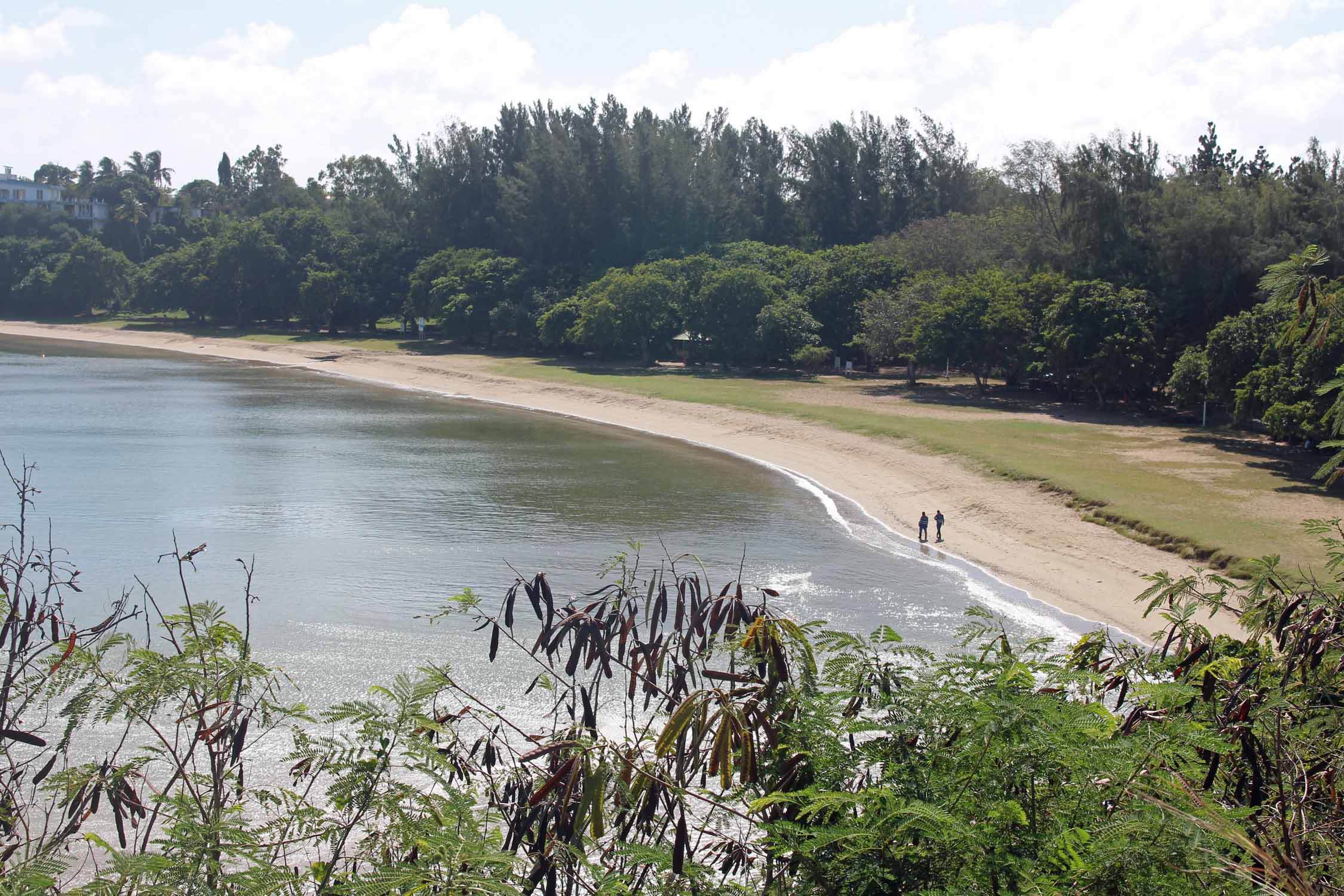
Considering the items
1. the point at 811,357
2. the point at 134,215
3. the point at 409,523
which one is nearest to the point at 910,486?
the point at 409,523

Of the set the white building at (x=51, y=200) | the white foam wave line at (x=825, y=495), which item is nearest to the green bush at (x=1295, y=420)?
the white foam wave line at (x=825, y=495)

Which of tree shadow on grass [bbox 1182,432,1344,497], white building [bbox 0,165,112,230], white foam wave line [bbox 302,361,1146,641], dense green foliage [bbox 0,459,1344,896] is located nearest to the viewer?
dense green foliage [bbox 0,459,1344,896]

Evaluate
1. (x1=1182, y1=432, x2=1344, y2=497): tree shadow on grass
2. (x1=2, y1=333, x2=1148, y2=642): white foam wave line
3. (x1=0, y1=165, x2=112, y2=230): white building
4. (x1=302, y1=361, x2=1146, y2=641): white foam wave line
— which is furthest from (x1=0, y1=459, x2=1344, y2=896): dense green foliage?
(x1=0, y1=165, x2=112, y2=230): white building

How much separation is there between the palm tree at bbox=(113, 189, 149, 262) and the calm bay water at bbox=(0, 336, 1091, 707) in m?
80.7

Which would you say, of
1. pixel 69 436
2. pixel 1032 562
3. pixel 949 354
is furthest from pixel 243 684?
pixel 949 354

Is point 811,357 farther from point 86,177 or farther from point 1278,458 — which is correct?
point 86,177

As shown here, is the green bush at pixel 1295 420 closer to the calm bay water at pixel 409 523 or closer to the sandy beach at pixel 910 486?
the sandy beach at pixel 910 486

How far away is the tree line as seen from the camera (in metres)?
52.4

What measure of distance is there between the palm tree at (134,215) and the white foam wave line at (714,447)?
3373cm

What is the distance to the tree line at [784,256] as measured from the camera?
52.4 meters

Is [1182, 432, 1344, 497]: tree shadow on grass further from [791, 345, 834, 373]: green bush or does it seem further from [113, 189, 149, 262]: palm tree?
[113, 189, 149, 262]: palm tree

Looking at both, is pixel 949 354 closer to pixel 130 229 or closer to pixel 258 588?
pixel 258 588

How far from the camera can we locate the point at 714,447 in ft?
161

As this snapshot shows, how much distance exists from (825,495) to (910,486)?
309cm
